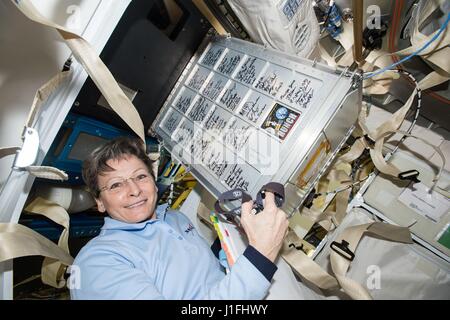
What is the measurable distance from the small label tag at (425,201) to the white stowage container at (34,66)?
155 cm

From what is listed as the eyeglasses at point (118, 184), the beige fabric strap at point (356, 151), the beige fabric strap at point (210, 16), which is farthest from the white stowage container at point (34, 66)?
the beige fabric strap at point (356, 151)

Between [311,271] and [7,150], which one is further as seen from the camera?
[311,271]

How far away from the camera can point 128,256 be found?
998mm

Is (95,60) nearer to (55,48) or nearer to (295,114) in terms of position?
Result: (55,48)

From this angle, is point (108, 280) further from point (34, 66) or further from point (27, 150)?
point (34, 66)

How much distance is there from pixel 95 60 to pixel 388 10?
1.60 metres

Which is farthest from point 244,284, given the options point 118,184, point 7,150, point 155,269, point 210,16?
point 210,16

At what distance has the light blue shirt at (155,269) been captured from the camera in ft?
2.77

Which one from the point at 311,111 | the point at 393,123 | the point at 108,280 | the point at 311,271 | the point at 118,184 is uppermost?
the point at 393,123

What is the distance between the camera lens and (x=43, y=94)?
2.69 ft

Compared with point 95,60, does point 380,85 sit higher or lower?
higher

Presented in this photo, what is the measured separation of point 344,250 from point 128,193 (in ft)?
3.30

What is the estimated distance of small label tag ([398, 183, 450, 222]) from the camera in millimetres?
1243
